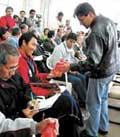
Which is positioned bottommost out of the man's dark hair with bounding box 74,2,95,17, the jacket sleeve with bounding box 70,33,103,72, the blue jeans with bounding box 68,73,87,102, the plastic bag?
the blue jeans with bounding box 68,73,87,102

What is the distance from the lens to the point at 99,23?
2.84 metres

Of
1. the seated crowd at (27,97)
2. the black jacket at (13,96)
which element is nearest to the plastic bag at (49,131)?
the seated crowd at (27,97)

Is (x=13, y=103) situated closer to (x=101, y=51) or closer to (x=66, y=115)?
(x=66, y=115)

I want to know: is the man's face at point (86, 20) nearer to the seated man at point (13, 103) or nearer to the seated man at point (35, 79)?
the seated man at point (35, 79)

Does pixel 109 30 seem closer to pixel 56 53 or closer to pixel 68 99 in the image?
pixel 68 99

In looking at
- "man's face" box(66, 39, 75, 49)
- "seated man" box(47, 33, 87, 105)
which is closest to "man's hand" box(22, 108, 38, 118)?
"seated man" box(47, 33, 87, 105)

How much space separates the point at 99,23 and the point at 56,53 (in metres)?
1.38

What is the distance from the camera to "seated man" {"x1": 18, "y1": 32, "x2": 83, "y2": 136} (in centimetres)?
252

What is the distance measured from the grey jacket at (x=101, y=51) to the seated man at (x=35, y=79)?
1.28ft

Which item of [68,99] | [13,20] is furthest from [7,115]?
[13,20]

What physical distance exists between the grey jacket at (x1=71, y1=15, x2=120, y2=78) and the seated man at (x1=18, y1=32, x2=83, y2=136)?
1.28 feet

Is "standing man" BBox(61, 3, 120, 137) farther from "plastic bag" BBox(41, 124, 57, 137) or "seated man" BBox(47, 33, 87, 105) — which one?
"plastic bag" BBox(41, 124, 57, 137)

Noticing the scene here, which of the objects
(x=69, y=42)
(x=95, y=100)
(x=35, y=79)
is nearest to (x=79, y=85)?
Answer: (x=69, y=42)

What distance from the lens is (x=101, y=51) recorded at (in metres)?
2.85
